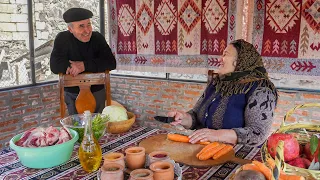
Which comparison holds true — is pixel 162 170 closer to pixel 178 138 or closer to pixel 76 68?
pixel 178 138

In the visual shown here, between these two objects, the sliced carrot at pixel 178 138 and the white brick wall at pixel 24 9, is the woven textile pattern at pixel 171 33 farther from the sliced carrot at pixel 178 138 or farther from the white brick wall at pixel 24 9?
the sliced carrot at pixel 178 138

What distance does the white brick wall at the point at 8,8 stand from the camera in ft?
9.82

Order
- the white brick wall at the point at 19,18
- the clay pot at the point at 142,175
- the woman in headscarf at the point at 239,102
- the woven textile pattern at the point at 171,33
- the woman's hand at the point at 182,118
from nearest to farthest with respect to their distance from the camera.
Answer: the clay pot at the point at 142,175 < the woman in headscarf at the point at 239,102 < the woman's hand at the point at 182,118 < the woven textile pattern at the point at 171,33 < the white brick wall at the point at 19,18

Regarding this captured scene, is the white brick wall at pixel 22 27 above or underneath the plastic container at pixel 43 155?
above

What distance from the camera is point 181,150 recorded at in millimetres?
1435

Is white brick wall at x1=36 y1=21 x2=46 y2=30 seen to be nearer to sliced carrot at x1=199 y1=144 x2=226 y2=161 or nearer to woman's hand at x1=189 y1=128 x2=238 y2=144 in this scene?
woman's hand at x1=189 y1=128 x2=238 y2=144

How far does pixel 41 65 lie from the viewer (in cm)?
340

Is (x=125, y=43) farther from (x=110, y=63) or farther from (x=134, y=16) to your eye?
(x=110, y=63)

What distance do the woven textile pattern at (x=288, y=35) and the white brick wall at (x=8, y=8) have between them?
2404mm

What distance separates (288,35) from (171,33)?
1.20m

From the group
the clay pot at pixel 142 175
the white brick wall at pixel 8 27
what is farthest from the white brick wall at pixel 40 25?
the clay pot at pixel 142 175

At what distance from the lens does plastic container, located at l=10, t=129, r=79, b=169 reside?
1.24 m

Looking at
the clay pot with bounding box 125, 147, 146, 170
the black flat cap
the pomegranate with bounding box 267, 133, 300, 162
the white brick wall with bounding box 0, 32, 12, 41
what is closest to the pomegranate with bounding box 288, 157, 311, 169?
the pomegranate with bounding box 267, 133, 300, 162

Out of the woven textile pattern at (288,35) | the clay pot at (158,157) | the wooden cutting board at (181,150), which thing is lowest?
the wooden cutting board at (181,150)
